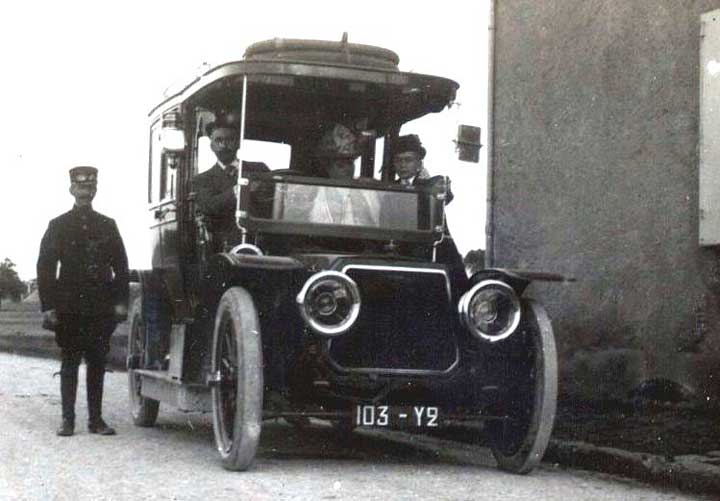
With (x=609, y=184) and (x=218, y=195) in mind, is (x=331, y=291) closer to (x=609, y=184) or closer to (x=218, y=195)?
(x=218, y=195)

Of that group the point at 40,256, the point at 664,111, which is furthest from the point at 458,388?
the point at 664,111

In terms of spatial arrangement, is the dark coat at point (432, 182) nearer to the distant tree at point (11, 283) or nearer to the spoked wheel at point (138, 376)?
the spoked wheel at point (138, 376)

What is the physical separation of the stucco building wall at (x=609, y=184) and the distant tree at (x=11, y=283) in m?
42.3

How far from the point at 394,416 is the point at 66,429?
3029 millimetres

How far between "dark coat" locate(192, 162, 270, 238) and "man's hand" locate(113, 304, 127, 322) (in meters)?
1.25

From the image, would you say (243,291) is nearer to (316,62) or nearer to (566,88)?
(316,62)

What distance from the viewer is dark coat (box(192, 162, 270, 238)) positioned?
873 cm

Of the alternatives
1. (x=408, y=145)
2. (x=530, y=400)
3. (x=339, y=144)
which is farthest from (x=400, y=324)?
(x=408, y=145)

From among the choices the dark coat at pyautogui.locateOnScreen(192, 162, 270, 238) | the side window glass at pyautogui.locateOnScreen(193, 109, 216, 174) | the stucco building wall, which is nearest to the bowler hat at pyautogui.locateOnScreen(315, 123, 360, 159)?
the dark coat at pyautogui.locateOnScreen(192, 162, 270, 238)

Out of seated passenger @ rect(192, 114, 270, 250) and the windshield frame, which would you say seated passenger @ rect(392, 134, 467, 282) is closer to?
the windshield frame

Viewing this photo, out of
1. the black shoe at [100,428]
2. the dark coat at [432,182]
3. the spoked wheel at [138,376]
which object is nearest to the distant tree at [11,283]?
the spoked wheel at [138,376]

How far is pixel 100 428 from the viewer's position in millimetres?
9938

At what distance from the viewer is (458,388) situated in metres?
8.05

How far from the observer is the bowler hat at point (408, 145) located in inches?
366
